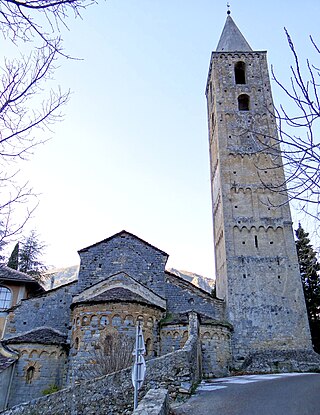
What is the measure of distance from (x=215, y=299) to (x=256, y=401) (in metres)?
12.2

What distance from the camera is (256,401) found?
776cm

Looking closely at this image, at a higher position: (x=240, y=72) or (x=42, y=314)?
(x=240, y=72)

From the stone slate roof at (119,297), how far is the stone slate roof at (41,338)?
2.38 metres

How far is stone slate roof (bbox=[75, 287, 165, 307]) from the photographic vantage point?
49.8ft

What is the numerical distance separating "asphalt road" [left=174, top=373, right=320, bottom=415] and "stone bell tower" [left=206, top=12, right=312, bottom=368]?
859 cm

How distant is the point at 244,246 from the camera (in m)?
20.7

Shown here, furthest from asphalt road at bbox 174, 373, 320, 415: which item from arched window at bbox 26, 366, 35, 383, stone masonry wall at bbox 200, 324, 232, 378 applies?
arched window at bbox 26, 366, 35, 383

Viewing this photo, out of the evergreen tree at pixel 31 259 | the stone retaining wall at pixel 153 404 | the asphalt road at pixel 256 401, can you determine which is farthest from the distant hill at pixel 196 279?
the stone retaining wall at pixel 153 404

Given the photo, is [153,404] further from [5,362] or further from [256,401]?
[5,362]

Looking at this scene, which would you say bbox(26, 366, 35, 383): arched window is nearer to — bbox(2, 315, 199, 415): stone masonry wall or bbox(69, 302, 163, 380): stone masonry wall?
bbox(69, 302, 163, 380): stone masonry wall

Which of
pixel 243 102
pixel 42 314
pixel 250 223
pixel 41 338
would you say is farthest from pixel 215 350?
pixel 243 102

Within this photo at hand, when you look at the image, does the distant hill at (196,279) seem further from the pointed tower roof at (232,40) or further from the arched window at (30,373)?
the arched window at (30,373)

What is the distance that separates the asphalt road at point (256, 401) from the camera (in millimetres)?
6902

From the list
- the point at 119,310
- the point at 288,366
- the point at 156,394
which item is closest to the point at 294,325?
the point at 288,366
